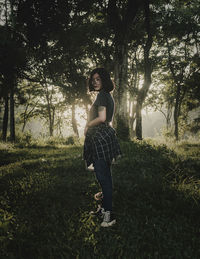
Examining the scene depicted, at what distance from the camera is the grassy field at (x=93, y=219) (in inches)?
90.7

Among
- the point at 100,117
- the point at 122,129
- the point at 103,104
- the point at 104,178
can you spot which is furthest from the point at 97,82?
the point at 122,129

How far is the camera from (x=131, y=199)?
360cm

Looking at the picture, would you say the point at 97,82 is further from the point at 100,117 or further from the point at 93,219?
the point at 93,219

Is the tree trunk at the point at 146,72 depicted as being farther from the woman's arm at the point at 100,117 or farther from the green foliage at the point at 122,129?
the woman's arm at the point at 100,117

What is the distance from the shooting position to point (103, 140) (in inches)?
109

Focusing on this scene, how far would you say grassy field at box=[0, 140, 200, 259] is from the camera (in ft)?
7.56

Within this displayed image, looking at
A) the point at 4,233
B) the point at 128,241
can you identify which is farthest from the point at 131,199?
the point at 4,233

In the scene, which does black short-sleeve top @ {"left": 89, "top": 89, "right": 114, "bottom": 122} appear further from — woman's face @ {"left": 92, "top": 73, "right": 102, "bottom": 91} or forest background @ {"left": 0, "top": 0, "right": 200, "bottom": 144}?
forest background @ {"left": 0, "top": 0, "right": 200, "bottom": 144}

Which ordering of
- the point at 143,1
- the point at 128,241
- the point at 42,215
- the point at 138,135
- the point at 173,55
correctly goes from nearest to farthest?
the point at 128,241
the point at 42,215
the point at 143,1
the point at 138,135
the point at 173,55

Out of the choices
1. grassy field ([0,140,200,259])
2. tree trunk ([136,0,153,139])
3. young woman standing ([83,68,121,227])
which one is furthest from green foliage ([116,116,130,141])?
young woman standing ([83,68,121,227])

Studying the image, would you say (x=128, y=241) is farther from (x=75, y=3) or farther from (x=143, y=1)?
(x=75, y=3)

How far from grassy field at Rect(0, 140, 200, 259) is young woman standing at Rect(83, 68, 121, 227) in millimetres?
389

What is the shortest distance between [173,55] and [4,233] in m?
21.1

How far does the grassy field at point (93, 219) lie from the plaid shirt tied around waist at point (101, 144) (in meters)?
1.11
